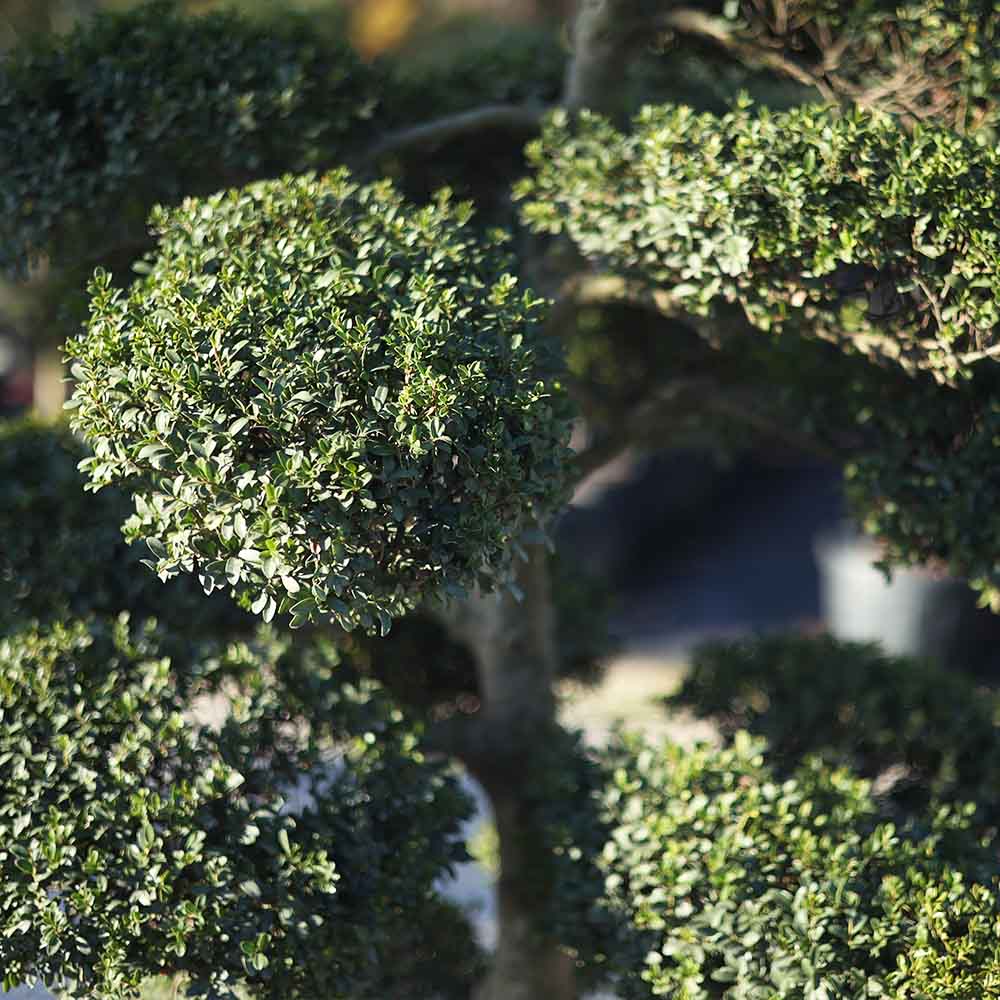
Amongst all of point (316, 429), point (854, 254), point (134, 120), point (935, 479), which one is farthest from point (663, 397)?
point (316, 429)

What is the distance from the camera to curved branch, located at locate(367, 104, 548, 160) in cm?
409

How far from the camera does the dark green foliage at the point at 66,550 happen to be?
388cm

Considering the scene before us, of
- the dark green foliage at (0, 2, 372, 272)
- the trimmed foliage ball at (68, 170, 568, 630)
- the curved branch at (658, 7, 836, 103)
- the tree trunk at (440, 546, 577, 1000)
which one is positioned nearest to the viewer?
the trimmed foliage ball at (68, 170, 568, 630)

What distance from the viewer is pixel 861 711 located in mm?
4469

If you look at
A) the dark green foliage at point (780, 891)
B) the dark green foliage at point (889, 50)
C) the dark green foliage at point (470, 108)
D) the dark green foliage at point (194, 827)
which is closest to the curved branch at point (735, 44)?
the dark green foliage at point (889, 50)

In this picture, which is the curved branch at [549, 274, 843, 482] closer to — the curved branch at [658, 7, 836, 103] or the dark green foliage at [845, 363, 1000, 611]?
the dark green foliage at [845, 363, 1000, 611]

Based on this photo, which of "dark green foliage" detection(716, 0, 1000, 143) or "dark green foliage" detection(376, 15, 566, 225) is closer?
"dark green foliage" detection(716, 0, 1000, 143)

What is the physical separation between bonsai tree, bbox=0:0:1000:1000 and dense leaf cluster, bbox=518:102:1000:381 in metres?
0.01

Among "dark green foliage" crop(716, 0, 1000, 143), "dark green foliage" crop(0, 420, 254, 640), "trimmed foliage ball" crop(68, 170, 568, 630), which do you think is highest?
"dark green foliage" crop(716, 0, 1000, 143)

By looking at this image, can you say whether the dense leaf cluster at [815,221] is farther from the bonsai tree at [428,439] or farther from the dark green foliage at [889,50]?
the dark green foliage at [889,50]

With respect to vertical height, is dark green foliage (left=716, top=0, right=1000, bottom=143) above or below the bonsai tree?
above

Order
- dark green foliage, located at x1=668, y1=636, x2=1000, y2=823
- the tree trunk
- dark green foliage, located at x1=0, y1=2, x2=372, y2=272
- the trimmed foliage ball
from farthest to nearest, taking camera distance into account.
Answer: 1. dark green foliage, located at x1=668, y1=636, x2=1000, y2=823
2. the tree trunk
3. dark green foliage, located at x1=0, y1=2, x2=372, y2=272
4. the trimmed foliage ball

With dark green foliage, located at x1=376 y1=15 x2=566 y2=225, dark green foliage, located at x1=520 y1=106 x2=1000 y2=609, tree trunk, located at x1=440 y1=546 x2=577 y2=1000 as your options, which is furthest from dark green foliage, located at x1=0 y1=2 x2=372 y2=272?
tree trunk, located at x1=440 y1=546 x2=577 y2=1000

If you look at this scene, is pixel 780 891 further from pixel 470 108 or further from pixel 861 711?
pixel 470 108
